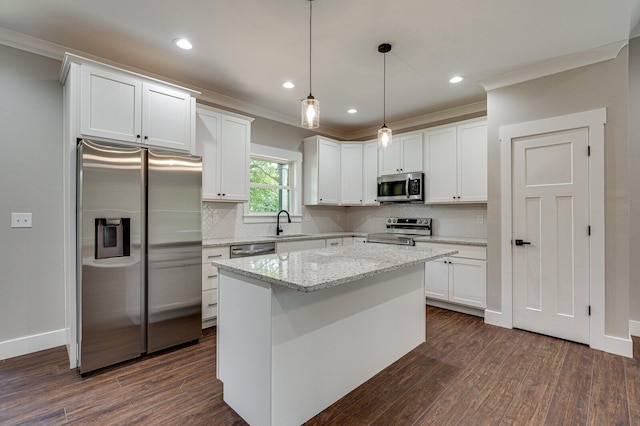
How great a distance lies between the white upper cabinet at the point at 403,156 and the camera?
177 inches

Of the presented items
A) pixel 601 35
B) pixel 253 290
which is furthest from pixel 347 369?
pixel 601 35

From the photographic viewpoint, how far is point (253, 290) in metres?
1.67

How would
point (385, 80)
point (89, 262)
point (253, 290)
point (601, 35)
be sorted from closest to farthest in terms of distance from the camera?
point (253, 290) → point (89, 262) → point (601, 35) → point (385, 80)

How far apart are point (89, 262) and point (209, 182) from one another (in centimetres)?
148

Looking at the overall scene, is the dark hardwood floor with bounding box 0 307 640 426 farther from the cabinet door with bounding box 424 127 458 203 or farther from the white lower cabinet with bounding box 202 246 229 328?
the cabinet door with bounding box 424 127 458 203

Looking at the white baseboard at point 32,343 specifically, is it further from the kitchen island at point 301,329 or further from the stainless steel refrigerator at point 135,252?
the kitchen island at point 301,329

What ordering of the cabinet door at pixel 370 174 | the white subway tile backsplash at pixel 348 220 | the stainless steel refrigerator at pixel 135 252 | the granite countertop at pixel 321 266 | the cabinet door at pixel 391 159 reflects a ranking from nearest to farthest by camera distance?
the granite countertop at pixel 321 266 → the stainless steel refrigerator at pixel 135 252 → the white subway tile backsplash at pixel 348 220 → the cabinet door at pixel 391 159 → the cabinet door at pixel 370 174

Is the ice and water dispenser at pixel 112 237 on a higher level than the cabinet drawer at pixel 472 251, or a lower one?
higher

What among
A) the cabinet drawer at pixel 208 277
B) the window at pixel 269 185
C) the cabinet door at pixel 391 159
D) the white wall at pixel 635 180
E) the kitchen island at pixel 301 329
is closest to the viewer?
the kitchen island at pixel 301 329

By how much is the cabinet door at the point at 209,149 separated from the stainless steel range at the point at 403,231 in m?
2.39

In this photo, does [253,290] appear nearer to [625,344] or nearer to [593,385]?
[593,385]

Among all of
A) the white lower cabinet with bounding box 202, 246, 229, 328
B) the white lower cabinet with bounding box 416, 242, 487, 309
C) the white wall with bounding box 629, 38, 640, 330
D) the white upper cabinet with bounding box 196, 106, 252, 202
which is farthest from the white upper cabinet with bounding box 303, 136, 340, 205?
the white wall with bounding box 629, 38, 640, 330

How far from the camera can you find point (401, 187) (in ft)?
15.1

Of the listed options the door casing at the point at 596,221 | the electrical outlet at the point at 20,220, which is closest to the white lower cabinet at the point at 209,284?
the electrical outlet at the point at 20,220
